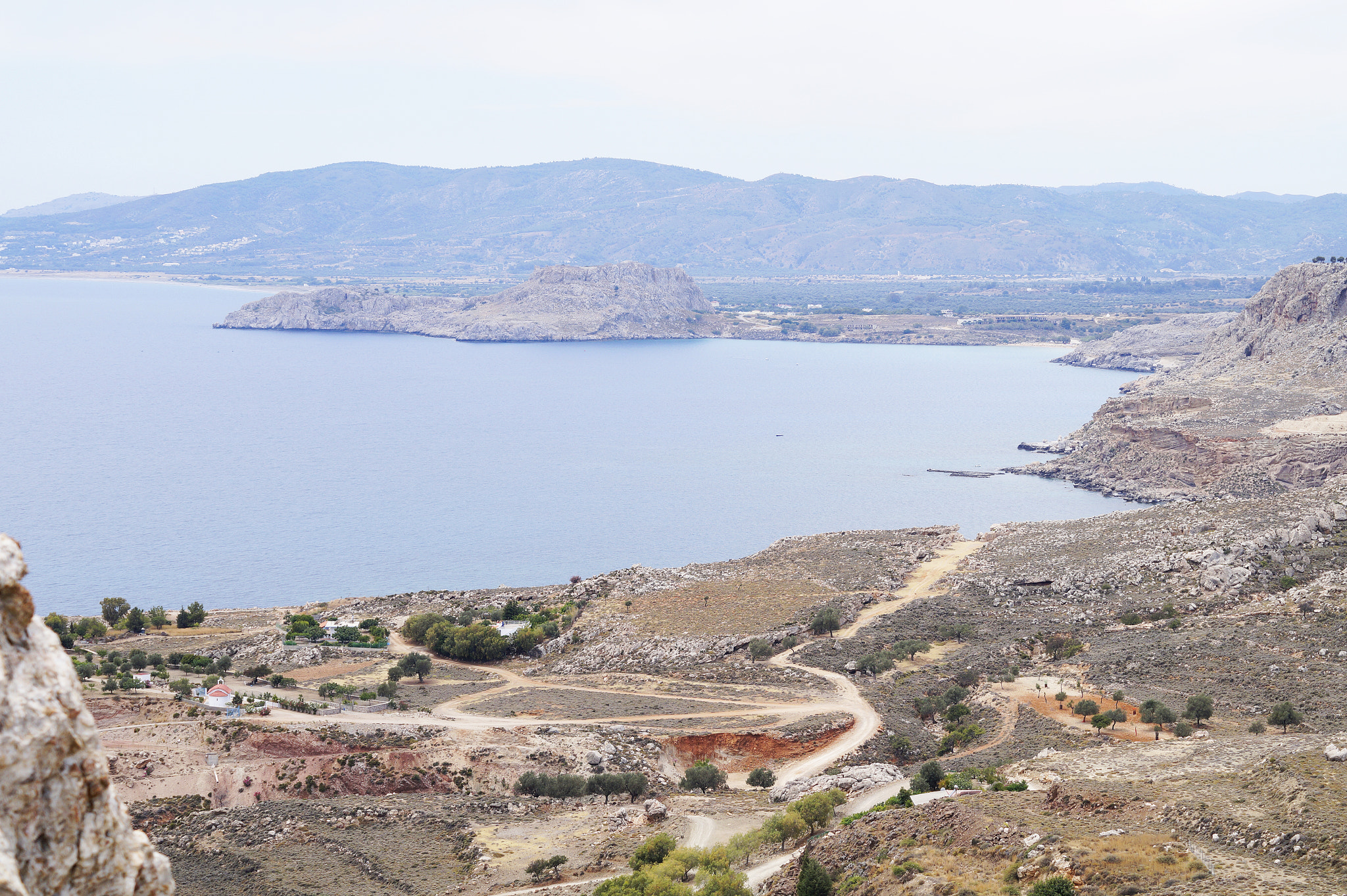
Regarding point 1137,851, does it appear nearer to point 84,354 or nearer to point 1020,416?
point 1020,416

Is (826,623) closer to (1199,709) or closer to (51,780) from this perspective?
(1199,709)

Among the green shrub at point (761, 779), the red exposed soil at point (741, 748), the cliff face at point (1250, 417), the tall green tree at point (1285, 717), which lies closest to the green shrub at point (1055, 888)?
the green shrub at point (761, 779)

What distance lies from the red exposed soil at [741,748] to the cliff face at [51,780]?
26.1 metres

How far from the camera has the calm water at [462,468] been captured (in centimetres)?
7262

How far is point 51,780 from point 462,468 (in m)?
95.6

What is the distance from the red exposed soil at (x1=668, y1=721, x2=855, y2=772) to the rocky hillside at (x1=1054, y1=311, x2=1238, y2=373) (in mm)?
148982

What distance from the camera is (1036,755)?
29.5 m

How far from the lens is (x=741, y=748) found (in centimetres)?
3519

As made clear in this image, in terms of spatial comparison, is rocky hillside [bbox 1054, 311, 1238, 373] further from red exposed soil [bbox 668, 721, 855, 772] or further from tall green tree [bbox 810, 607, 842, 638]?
red exposed soil [bbox 668, 721, 855, 772]

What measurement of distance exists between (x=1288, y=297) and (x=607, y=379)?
97.6 metres

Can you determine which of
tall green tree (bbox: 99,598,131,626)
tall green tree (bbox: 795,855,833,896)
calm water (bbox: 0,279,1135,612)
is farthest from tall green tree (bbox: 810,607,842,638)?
tall green tree (bbox: 99,598,131,626)

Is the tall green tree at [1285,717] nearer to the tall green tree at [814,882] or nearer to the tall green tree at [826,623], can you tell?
the tall green tree at [814,882]

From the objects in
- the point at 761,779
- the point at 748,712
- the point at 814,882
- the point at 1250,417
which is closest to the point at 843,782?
the point at 761,779

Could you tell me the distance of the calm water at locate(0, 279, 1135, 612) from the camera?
72.6 meters
